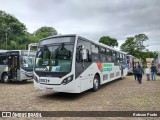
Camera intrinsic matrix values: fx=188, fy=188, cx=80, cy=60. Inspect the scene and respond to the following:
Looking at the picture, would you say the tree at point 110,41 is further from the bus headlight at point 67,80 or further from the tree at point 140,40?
the bus headlight at point 67,80

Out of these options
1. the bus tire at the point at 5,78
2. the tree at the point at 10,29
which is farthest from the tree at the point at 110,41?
the bus tire at the point at 5,78

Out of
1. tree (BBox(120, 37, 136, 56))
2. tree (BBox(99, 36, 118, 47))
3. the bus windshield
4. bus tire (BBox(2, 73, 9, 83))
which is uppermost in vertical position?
tree (BBox(99, 36, 118, 47))

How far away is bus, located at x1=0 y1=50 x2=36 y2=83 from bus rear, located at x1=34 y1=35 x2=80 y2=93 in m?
5.93

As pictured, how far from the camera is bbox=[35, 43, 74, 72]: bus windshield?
845 centimetres

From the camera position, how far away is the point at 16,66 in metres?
15.0

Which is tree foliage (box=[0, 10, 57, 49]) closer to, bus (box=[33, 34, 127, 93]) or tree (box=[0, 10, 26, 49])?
tree (box=[0, 10, 26, 49])

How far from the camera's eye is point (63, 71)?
8.31 meters

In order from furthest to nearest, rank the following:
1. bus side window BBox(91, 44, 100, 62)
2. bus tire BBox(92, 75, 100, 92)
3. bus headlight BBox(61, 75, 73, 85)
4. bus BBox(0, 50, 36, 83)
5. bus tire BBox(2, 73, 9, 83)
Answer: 1. bus tire BBox(2, 73, 9, 83)
2. bus BBox(0, 50, 36, 83)
3. bus side window BBox(91, 44, 100, 62)
4. bus tire BBox(92, 75, 100, 92)
5. bus headlight BBox(61, 75, 73, 85)

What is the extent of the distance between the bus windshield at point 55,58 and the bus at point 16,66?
5976 mm

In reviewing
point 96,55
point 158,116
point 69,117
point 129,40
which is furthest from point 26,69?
point 129,40

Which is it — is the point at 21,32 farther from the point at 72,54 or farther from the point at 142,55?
the point at 142,55

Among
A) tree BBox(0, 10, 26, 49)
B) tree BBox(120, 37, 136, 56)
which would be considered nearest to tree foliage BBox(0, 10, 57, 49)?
tree BBox(0, 10, 26, 49)

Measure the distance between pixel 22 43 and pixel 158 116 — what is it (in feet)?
Result: 119

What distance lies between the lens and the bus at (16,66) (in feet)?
48.4
